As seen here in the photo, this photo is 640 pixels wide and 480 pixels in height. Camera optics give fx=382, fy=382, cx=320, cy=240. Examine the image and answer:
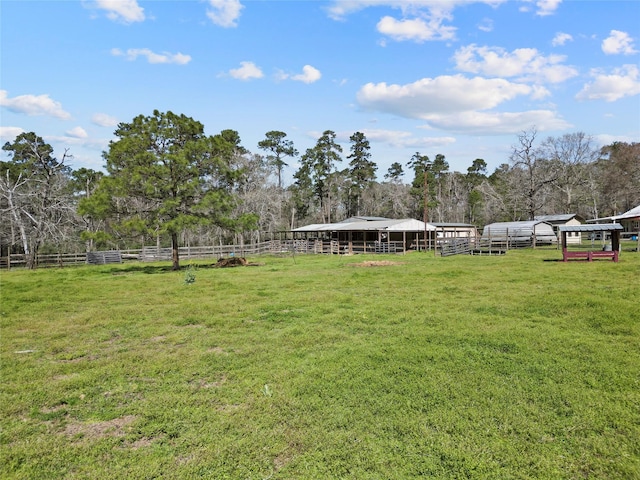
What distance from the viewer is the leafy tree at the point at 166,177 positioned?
2083 centimetres

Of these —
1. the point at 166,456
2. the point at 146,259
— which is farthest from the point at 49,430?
the point at 146,259

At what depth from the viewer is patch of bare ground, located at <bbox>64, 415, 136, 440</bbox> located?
4.16 m

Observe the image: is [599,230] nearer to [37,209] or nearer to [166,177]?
[166,177]

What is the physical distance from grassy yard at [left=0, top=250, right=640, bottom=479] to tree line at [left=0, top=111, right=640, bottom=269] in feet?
42.1

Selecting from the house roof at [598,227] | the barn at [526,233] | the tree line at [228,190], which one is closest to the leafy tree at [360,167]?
the tree line at [228,190]

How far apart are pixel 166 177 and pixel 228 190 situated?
714 cm

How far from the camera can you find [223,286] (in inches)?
571

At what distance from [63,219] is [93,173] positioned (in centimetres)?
1688

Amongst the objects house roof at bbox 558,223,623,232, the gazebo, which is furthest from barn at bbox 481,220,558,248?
house roof at bbox 558,223,623,232

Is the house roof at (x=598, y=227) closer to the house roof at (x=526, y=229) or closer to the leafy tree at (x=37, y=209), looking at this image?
the house roof at (x=526, y=229)

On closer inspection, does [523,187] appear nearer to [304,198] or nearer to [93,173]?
[304,198]

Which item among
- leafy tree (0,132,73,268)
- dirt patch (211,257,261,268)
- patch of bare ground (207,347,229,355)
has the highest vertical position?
leafy tree (0,132,73,268)

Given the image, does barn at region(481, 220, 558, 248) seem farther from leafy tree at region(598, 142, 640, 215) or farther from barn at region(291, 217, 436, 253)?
leafy tree at region(598, 142, 640, 215)

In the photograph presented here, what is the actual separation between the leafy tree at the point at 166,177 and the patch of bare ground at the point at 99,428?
17449 millimetres
